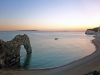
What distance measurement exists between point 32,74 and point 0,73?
5626 mm

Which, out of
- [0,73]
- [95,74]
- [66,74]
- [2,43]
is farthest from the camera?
[2,43]

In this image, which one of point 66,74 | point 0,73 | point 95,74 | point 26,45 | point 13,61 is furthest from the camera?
point 26,45

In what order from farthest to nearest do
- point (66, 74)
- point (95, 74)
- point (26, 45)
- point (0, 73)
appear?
point (26, 45)
point (0, 73)
point (66, 74)
point (95, 74)

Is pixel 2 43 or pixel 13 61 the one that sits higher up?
pixel 2 43

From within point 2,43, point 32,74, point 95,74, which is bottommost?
point 32,74

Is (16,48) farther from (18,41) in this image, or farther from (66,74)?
(66,74)

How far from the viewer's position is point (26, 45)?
4325 cm

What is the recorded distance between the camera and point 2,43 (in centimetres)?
3095

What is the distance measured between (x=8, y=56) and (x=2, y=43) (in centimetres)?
339

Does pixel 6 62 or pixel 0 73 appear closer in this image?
pixel 0 73

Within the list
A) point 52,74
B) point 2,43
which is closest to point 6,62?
point 2,43

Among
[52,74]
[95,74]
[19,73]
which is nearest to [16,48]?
[19,73]

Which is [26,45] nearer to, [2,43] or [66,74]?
[2,43]

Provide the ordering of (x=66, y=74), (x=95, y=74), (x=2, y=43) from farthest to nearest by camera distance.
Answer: (x=2, y=43) → (x=66, y=74) → (x=95, y=74)
